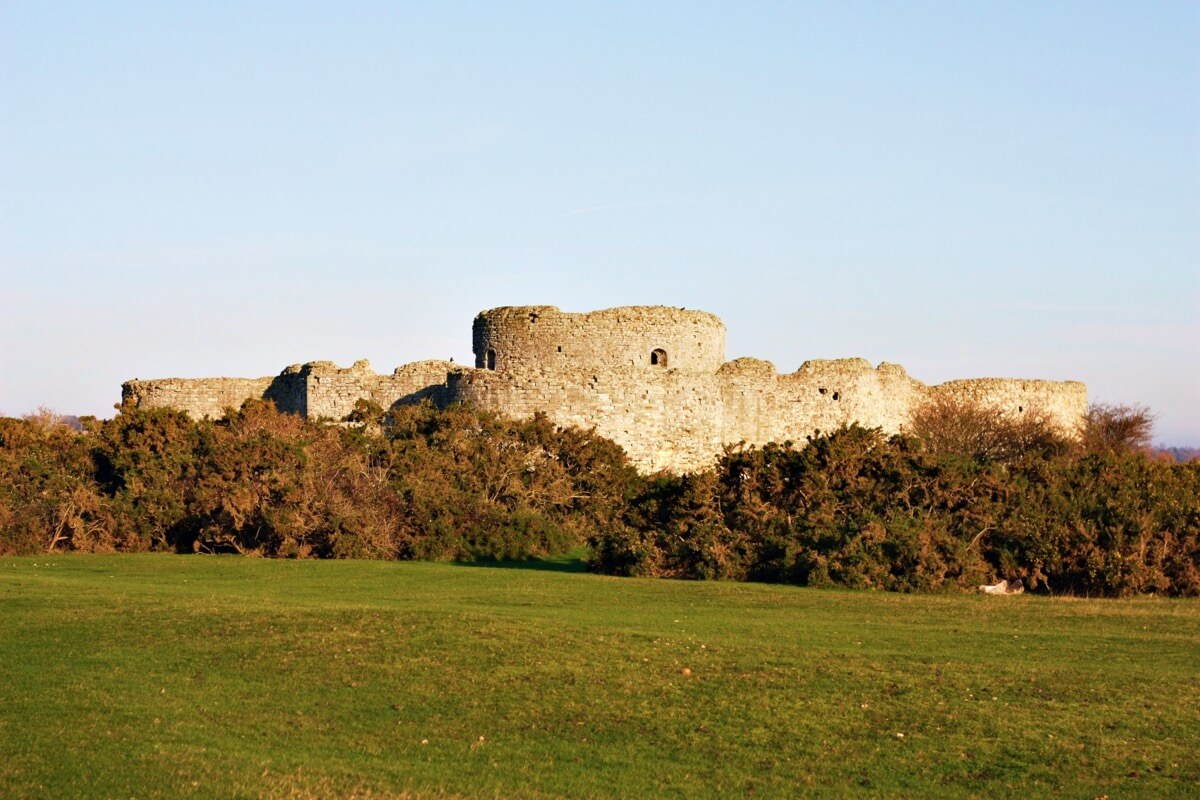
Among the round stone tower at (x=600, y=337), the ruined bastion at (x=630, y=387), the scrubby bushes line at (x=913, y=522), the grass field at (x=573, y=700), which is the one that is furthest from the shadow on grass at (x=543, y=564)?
the round stone tower at (x=600, y=337)

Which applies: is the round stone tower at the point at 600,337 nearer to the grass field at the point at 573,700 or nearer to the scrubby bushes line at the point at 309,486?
the scrubby bushes line at the point at 309,486

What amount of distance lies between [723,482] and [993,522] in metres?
4.19

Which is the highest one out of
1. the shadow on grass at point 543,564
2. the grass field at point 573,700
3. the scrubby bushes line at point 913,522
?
the scrubby bushes line at point 913,522

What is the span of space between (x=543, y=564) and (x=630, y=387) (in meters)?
9.50

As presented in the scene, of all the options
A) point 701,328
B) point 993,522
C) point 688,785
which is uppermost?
point 701,328

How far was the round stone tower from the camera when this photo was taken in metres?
37.3

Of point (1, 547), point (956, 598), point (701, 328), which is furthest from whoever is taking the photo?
point (701, 328)

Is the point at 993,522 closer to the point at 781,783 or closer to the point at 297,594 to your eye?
the point at 297,594

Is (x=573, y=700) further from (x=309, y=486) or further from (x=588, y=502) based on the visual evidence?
(x=588, y=502)

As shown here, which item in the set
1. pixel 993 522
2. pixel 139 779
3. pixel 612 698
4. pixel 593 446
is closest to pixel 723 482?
pixel 993 522

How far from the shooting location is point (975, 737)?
9633mm

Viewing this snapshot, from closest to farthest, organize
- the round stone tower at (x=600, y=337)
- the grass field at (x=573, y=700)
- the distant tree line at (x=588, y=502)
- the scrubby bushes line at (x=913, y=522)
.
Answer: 1. the grass field at (x=573, y=700)
2. the scrubby bushes line at (x=913, y=522)
3. the distant tree line at (x=588, y=502)
4. the round stone tower at (x=600, y=337)

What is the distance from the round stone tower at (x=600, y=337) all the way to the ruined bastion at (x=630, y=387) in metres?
0.03

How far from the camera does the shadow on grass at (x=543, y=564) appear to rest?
74.6 ft
